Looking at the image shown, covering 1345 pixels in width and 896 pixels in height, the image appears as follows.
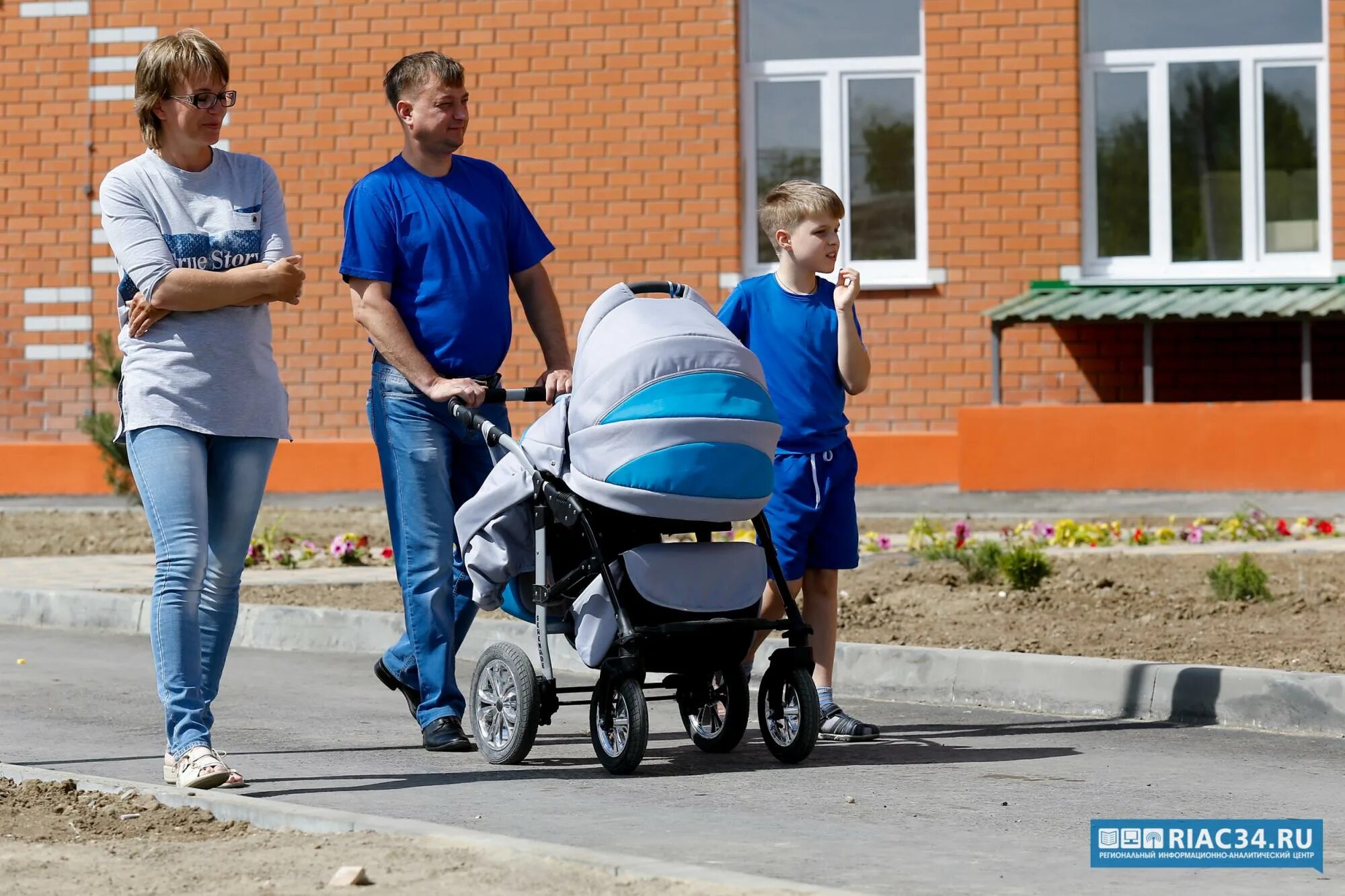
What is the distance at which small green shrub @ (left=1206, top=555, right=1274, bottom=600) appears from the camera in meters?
8.98

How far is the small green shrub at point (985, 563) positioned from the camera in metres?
9.69

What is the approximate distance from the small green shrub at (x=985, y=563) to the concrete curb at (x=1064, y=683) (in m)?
1.70

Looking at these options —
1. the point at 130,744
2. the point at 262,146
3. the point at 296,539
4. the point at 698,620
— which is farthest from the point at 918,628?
the point at 262,146

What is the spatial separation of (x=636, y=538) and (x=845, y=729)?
3.43 ft

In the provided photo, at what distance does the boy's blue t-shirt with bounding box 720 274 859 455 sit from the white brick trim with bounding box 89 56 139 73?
13477 millimetres

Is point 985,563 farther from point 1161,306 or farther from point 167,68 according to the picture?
point 1161,306

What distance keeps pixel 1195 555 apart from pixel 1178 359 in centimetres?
624

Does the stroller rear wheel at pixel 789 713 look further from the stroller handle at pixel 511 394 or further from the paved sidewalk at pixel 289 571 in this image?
the paved sidewalk at pixel 289 571

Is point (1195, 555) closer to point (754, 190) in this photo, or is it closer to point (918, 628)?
point (918, 628)

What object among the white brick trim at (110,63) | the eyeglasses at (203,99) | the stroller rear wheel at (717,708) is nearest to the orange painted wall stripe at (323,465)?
the white brick trim at (110,63)

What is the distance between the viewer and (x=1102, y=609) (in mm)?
9062

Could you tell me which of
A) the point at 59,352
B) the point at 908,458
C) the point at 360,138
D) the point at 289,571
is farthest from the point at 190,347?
the point at 59,352

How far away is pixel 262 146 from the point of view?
60.7 ft

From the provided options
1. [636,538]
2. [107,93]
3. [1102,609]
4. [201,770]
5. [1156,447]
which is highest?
[107,93]
